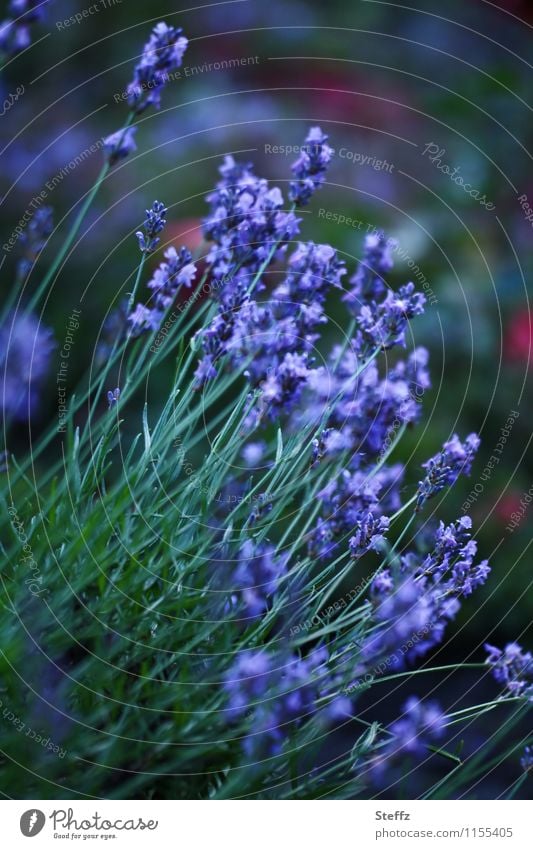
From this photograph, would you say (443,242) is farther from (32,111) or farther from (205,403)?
(205,403)

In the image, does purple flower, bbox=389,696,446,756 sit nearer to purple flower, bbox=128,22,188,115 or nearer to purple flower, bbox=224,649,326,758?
purple flower, bbox=224,649,326,758

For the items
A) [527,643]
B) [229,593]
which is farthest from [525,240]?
[229,593]

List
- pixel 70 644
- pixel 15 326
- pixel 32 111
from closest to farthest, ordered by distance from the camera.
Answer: pixel 70 644
pixel 15 326
pixel 32 111

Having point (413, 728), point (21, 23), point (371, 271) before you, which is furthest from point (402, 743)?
point (21, 23)

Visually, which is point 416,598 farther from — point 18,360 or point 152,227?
point 18,360

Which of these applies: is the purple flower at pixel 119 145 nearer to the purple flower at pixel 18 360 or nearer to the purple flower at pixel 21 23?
the purple flower at pixel 21 23

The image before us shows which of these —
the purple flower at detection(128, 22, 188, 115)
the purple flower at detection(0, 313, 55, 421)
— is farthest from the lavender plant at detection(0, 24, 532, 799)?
the purple flower at detection(0, 313, 55, 421)
